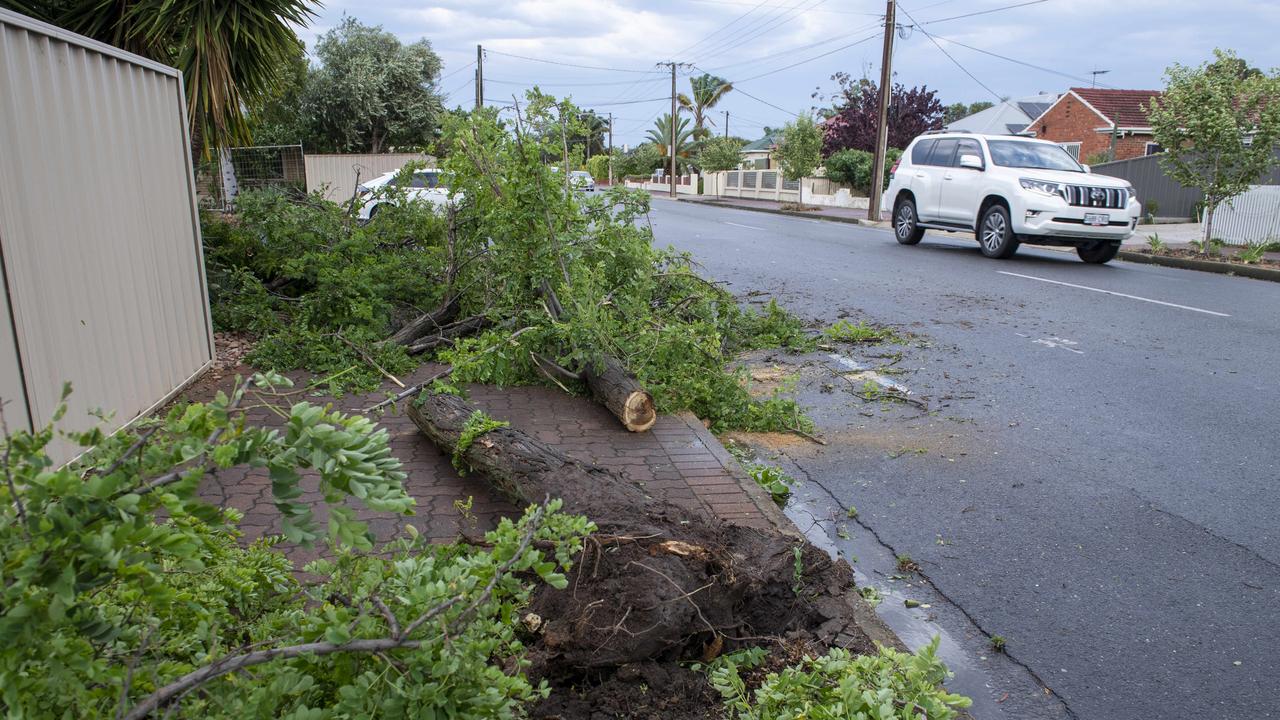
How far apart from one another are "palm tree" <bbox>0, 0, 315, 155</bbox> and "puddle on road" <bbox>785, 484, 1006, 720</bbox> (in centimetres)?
776

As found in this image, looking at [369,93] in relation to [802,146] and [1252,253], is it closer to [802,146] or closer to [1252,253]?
[802,146]

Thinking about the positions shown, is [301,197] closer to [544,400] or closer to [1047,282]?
[544,400]

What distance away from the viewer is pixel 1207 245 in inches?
680

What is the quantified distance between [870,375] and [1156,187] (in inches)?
1027

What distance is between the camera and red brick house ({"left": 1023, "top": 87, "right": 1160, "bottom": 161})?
1912 inches

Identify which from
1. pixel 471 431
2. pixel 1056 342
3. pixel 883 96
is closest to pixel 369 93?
pixel 883 96

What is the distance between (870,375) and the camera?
7.86 m

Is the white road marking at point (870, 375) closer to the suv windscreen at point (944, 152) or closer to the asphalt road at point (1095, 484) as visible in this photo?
the asphalt road at point (1095, 484)

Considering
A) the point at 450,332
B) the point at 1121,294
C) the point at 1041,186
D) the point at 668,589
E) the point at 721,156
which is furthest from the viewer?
the point at 721,156

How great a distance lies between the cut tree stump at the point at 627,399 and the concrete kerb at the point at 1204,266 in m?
13.5

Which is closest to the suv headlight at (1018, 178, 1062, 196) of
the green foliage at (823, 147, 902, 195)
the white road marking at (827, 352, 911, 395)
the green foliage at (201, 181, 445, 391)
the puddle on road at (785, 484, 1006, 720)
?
the white road marking at (827, 352, 911, 395)

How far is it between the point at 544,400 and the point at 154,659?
179 inches

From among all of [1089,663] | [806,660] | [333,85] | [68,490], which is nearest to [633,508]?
[806,660]

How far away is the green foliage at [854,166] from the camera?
137ft
